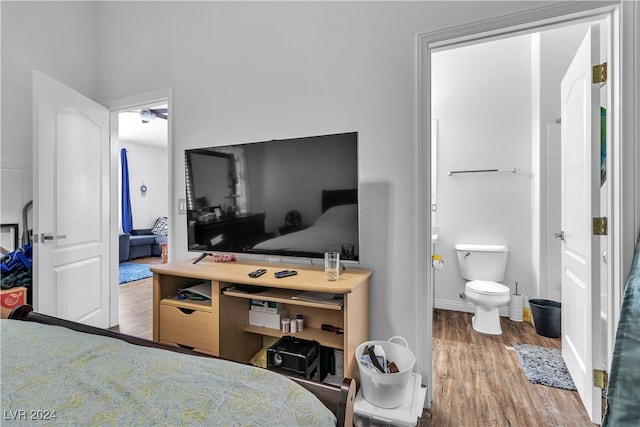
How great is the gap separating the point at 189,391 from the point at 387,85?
175 cm

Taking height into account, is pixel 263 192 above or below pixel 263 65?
below

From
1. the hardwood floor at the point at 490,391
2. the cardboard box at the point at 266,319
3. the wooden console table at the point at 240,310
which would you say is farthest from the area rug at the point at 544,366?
the cardboard box at the point at 266,319

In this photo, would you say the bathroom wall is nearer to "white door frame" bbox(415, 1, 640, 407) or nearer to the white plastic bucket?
"white door frame" bbox(415, 1, 640, 407)

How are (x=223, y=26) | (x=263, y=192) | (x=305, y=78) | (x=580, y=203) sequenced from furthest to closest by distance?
(x=223, y=26) < (x=305, y=78) < (x=263, y=192) < (x=580, y=203)

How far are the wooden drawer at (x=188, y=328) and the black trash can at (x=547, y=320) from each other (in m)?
2.62

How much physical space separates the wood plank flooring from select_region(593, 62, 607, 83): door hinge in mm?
1746

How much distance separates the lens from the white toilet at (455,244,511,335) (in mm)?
2609

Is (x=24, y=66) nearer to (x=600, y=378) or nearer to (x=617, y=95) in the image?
(x=617, y=95)

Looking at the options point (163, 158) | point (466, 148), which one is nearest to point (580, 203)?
point (466, 148)

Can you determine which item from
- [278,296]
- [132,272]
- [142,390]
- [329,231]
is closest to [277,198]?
[329,231]

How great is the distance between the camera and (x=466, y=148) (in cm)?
321

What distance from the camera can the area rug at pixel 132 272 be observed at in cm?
459

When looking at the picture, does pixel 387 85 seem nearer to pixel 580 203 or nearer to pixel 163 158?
pixel 580 203

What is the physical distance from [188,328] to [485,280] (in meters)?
2.65
